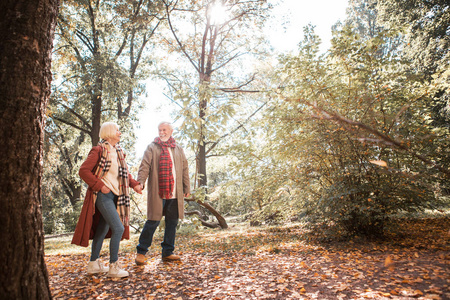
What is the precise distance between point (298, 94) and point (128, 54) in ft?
44.5

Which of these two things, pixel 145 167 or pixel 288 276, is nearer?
pixel 288 276

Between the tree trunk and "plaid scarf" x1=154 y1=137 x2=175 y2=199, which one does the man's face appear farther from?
the tree trunk

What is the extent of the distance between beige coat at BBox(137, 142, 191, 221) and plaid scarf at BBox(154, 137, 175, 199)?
0.19 ft

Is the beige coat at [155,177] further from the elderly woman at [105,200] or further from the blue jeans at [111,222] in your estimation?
the blue jeans at [111,222]

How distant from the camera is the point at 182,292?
267 centimetres

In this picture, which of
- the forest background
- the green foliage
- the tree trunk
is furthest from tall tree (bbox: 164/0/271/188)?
the tree trunk

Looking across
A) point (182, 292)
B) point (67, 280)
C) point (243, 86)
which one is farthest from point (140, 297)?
point (243, 86)

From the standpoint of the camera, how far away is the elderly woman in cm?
300

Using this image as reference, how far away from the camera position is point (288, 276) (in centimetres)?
301

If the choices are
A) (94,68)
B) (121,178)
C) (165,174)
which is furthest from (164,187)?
(94,68)

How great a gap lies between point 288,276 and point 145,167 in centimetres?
237

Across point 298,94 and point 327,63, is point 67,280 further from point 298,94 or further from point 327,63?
point 327,63

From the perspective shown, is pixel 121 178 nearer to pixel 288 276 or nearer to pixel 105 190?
pixel 105 190

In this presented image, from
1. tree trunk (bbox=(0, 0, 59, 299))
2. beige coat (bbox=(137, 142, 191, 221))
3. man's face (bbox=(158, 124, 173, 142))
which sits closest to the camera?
tree trunk (bbox=(0, 0, 59, 299))
